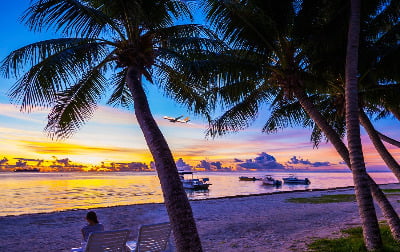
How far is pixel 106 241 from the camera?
5.98 meters

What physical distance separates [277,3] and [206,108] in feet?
10.5

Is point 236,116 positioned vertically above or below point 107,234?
above

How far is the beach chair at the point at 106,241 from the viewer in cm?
580

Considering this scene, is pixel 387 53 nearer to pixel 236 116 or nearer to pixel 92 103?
pixel 236 116

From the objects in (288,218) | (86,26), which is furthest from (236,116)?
(288,218)

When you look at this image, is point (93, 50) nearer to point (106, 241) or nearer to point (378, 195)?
point (106, 241)

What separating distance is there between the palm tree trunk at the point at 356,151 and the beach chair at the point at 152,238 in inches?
147

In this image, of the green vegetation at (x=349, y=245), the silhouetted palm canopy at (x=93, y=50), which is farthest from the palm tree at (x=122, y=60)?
the green vegetation at (x=349, y=245)

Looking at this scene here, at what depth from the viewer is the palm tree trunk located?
6.46 metres

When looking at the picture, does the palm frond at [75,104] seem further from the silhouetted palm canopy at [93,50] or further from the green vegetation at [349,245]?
the green vegetation at [349,245]

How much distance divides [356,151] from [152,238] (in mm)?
4219

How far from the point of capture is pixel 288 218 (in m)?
15.7

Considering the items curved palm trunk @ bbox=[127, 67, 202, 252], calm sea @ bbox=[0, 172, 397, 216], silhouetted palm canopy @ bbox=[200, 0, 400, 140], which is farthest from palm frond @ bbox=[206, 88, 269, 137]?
calm sea @ bbox=[0, 172, 397, 216]

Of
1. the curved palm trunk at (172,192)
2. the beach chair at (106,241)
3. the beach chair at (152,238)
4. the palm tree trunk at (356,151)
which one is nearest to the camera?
the curved palm trunk at (172,192)
